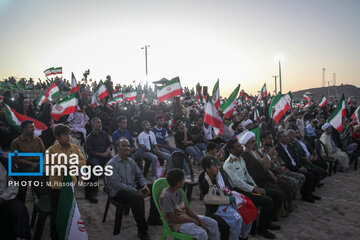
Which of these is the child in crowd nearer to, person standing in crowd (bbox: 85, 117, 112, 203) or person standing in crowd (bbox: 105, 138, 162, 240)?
person standing in crowd (bbox: 105, 138, 162, 240)

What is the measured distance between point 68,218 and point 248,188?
9.03 ft

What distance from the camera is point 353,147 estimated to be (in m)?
9.29

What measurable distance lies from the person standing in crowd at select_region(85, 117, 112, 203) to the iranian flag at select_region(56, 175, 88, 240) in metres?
1.88

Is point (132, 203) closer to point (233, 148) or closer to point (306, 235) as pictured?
point (233, 148)

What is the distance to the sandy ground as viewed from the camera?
439 cm

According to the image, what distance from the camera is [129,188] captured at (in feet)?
14.2

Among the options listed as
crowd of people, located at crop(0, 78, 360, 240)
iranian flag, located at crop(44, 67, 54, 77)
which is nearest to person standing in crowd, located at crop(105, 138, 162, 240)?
crowd of people, located at crop(0, 78, 360, 240)

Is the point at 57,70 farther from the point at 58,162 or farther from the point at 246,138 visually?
the point at 246,138

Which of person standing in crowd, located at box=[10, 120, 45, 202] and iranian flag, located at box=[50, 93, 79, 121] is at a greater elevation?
iranian flag, located at box=[50, 93, 79, 121]

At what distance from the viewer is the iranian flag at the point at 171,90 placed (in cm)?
962

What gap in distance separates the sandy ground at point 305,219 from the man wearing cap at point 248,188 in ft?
0.67

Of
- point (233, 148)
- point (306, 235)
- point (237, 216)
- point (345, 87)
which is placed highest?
point (345, 87)

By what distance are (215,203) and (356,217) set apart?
322 centimetres

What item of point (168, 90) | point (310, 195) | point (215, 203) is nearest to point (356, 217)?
point (310, 195)
